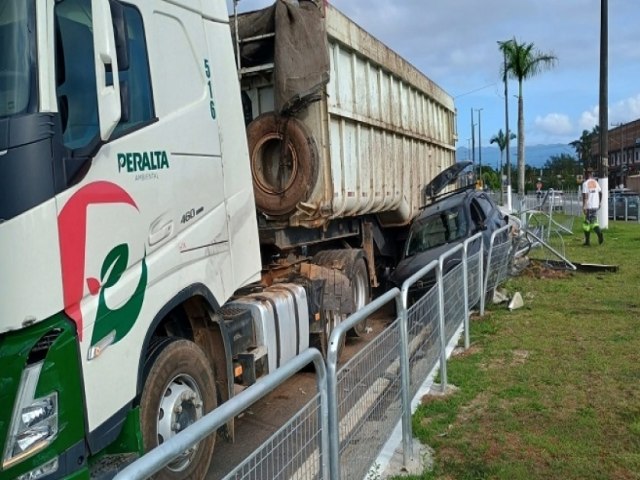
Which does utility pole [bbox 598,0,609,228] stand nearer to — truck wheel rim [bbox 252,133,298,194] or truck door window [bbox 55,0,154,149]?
truck wheel rim [bbox 252,133,298,194]

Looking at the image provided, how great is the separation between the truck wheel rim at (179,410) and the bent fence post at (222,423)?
3.48ft

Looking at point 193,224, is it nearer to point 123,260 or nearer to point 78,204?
point 123,260

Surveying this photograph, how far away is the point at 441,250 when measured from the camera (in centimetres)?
975

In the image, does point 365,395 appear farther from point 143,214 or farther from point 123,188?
point 123,188

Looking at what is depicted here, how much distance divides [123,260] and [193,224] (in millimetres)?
848

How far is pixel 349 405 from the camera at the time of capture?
139 inches

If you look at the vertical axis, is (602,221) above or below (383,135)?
below

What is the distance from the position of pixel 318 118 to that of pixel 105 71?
3.94 meters

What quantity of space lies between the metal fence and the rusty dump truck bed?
1776 millimetres

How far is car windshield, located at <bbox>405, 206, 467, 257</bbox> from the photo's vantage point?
399 inches

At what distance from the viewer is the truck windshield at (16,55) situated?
2.88m

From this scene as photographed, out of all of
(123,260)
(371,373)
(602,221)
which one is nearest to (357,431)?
(371,373)

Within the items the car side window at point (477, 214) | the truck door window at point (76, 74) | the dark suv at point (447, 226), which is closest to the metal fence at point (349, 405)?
the truck door window at point (76, 74)

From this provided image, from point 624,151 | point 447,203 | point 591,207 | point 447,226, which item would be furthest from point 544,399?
point 624,151
